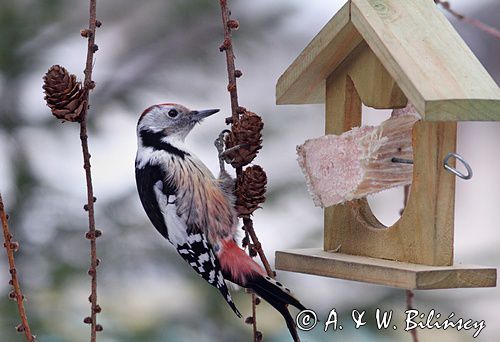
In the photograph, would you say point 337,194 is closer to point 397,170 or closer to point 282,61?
point 397,170

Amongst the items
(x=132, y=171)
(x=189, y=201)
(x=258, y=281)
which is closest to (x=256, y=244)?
(x=258, y=281)

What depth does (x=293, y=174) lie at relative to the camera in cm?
322

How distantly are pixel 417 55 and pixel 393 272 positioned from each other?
14.5 inches

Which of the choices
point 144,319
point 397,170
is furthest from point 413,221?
point 144,319

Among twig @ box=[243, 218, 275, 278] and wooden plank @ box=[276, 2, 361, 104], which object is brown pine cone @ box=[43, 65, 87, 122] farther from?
wooden plank @ box=[276, 2, 361, 104]

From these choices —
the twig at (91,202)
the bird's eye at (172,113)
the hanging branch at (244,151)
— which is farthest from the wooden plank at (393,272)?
the twig at (91,202)

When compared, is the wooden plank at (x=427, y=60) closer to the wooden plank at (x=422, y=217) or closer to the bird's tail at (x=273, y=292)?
the wooden plank at (x=422, y=217)

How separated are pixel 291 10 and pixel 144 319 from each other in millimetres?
1145

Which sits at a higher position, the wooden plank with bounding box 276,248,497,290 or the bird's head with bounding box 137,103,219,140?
the bird's head with bounding box 137,103,219,140

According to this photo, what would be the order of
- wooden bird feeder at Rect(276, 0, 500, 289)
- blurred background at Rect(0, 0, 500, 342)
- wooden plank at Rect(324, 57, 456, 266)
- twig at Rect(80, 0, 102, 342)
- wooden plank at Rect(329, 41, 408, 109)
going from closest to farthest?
1. twig at Rect(80, 0, 102, 342)
2. wooden bird feeder at Rect(276, 0, 500, 289)
3. wooden plank at Rect(324, 57, 456, 266)
4. wooden plank at Rect(329, 41, 408, 109)
5. blurred background at Rect(0, 0, 500, 342)

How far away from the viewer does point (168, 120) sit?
1.91 meters

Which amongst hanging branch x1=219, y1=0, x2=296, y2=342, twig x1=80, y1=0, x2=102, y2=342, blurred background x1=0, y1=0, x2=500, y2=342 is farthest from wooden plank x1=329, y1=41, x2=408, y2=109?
blurred background x1=0, y1=0, x2=500, y2=342

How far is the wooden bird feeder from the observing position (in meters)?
1.63

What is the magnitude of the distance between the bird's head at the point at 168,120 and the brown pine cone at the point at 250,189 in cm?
17
